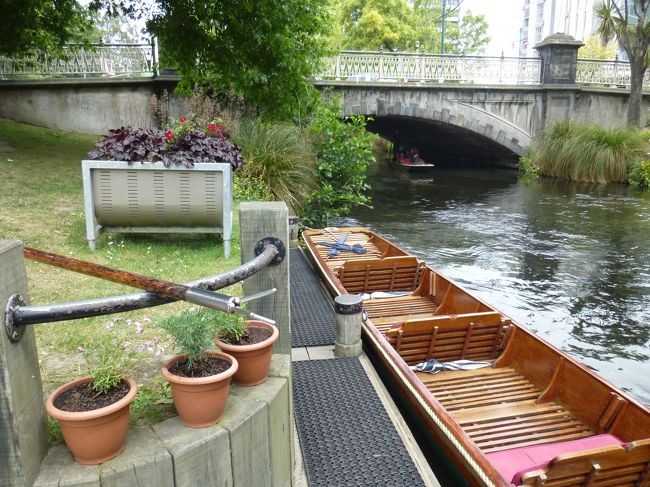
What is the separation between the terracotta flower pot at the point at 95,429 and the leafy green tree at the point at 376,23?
98.4ft

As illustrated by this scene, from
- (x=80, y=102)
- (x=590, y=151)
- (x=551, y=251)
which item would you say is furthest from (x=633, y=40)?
(x=80, y=102)

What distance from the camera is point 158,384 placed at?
2.45 m

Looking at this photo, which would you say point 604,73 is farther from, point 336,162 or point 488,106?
point 336,162

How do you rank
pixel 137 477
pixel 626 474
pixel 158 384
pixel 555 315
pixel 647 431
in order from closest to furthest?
pixel 137 477
pixel 158 384
pixel 626 474
pixel 647 431
pixel 555 315

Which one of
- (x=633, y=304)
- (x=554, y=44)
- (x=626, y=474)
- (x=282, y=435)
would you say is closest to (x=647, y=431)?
(x=626, y=474)

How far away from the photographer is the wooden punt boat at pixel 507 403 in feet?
9.34

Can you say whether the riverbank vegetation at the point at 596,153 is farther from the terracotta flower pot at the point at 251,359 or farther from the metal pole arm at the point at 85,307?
the metal pole arm at the point at 85,307

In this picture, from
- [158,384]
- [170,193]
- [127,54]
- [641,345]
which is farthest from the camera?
[127,54]

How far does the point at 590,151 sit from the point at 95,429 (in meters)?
18.8

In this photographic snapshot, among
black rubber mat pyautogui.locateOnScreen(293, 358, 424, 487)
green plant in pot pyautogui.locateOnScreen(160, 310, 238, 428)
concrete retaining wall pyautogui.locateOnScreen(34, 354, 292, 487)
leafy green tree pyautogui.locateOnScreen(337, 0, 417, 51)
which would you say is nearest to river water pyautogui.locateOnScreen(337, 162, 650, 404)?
black rubber mat pyautogui.locateOnScreen(293, 358, 424, 487)

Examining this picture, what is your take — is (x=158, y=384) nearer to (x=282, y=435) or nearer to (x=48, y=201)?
(x=282, y=435)

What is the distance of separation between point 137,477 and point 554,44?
21.0m

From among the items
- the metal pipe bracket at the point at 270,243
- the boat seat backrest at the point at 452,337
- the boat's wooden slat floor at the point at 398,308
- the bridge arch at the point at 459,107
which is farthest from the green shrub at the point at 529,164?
the metal pipe bracket at the point at 270,243

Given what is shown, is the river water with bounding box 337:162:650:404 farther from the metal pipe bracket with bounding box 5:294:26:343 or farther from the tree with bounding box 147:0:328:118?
the metal pipe bracket with bounding box 5:294:26:343
